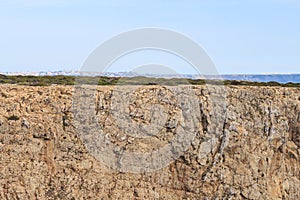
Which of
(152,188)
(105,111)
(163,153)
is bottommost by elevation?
(152,188)

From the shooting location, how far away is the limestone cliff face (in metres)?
26.0

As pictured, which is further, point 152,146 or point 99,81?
point 99,81

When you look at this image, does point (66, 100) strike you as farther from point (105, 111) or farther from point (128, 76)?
point (128, 76)

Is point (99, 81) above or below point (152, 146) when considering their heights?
above

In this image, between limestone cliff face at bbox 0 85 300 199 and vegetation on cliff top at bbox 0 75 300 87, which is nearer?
limestone cliff face at bbox 0 85 300 199

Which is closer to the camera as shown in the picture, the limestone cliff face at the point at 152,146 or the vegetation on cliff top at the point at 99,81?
the limestone cliff face at the point at 152,146

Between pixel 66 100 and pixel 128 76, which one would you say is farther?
pixel 128 76

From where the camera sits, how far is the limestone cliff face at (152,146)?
1025 inches

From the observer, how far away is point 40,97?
1086 inches

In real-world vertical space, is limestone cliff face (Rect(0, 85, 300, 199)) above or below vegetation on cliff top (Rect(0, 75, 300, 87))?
below

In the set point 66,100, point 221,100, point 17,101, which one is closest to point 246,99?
point 221,100

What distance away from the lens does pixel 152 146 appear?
88.2 feet

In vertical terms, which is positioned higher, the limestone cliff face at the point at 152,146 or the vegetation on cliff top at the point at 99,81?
the vegetation on cliff top at the point at 99,81

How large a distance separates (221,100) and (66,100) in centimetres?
815
